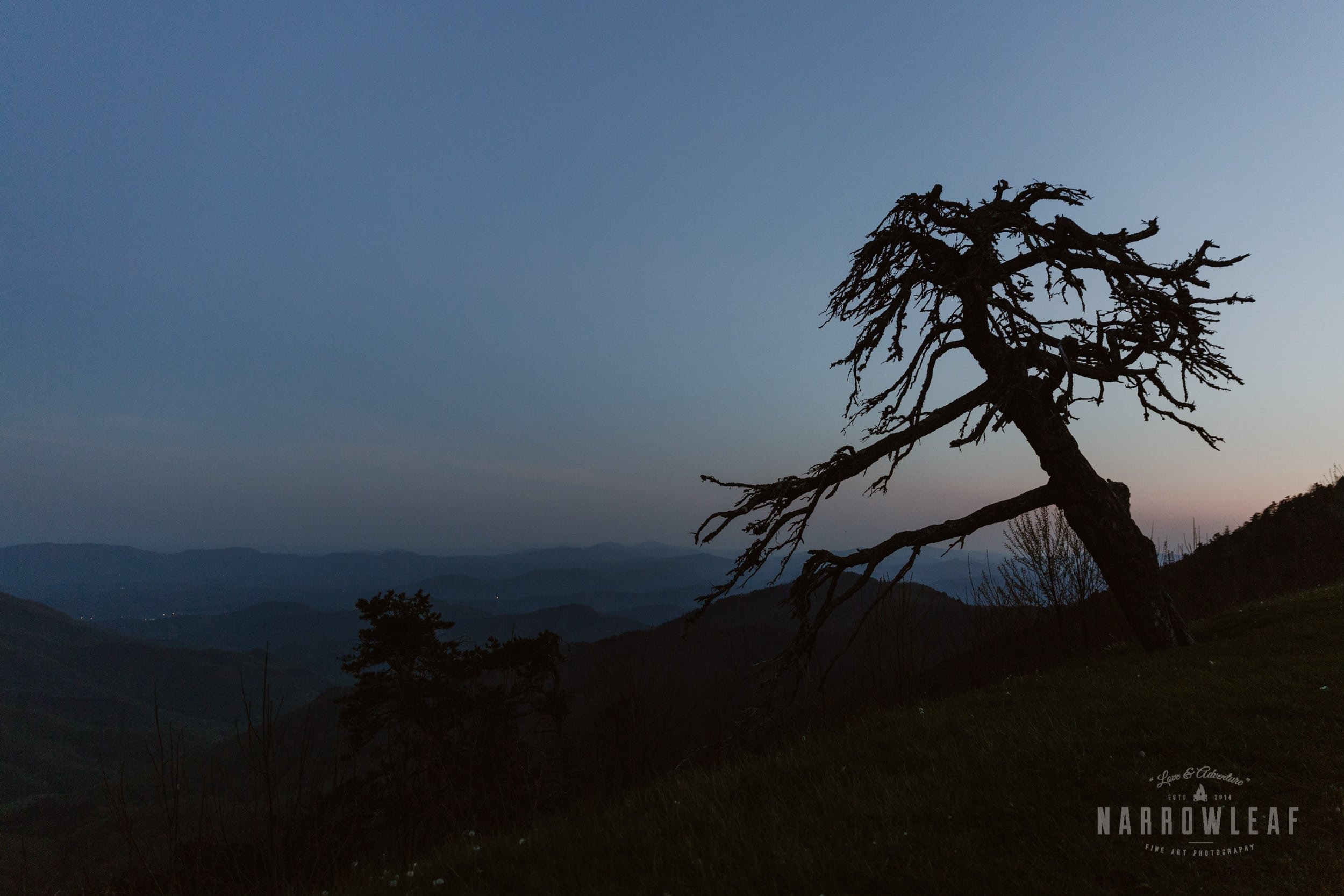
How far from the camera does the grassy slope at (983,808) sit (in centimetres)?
454

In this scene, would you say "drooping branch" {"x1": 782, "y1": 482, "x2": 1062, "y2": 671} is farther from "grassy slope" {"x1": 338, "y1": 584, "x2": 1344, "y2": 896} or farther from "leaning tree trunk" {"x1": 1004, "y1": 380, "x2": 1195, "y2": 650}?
"grassy slope" {"x1": 338, "y1": 584, "x2": 1344, "y2": 896}

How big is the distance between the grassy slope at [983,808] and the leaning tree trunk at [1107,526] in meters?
1.84

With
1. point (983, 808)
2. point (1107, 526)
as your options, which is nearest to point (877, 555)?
point (1107, 526)

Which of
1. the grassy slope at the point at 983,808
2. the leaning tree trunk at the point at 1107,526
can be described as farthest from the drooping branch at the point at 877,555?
the grassy slope at the point at 983,808

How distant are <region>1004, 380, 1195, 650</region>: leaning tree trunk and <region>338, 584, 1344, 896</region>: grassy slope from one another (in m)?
1.84

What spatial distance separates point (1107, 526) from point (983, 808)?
715 centimetres

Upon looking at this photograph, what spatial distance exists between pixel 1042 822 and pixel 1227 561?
99.9 feet

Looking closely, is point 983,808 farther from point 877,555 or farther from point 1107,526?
point 1107,526

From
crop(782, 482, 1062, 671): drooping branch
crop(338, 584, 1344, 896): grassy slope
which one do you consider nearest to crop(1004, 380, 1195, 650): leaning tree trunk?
crop(782, 482, 1062, 671): drooping branch

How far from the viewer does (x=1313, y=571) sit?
20266 millimetres

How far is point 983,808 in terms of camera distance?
5.48 meters

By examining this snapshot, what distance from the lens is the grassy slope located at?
454 cm

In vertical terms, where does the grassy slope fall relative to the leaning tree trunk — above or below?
below

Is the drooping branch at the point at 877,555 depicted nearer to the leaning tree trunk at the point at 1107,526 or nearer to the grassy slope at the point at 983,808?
the leaning tree trunk at the point at 1107,526
